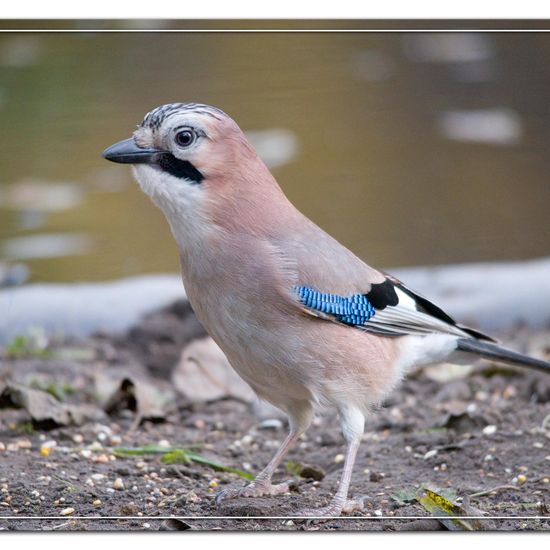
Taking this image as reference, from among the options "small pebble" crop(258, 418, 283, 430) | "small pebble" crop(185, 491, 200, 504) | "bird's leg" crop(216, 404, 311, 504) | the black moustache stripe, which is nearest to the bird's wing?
"bird's leg" crop(216, 404, 311, 504)

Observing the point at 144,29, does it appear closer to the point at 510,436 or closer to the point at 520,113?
the point at 520,113

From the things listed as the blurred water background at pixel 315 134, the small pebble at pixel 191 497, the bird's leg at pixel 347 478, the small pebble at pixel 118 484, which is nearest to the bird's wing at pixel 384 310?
the bird's leg at pixel 347 478

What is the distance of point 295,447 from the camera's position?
6.16 m

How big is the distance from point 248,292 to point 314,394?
0.56m

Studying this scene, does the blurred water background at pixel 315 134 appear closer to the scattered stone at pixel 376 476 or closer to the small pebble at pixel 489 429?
the small pebble at pixel 489 429

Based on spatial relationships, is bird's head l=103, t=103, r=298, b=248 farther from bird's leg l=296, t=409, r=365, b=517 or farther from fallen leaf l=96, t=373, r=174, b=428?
fallen leaf l=96, t=373, r=174, b=428

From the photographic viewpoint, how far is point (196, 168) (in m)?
4.79

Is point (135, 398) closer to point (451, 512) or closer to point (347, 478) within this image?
point (347, 478)

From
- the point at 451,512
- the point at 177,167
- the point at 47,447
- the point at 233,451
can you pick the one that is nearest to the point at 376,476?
the point at 451,512

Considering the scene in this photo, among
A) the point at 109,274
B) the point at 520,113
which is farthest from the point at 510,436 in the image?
the point at 109,274

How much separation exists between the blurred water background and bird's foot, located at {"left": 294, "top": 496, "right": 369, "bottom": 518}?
1.96 meters

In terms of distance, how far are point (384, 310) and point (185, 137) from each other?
1.30 metres

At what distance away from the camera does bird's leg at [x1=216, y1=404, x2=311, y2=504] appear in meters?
5.09

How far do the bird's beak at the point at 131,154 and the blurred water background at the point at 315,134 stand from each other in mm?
891
